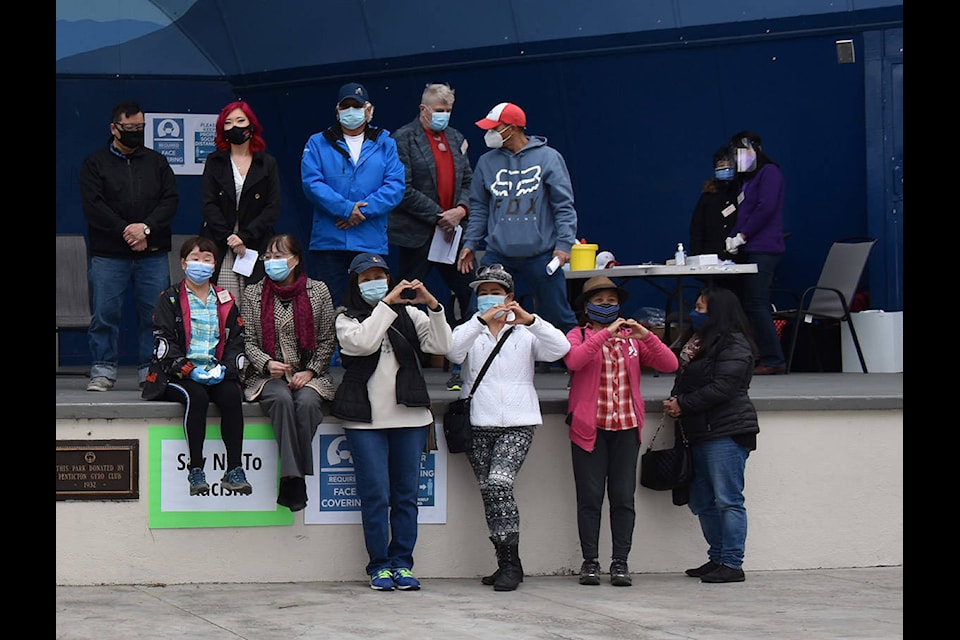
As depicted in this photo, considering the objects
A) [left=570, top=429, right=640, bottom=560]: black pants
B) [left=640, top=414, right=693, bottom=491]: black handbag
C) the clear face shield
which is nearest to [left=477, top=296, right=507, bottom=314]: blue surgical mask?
[left=570, top=429, right=640, bottom=560]: black pants

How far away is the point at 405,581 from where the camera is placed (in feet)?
28.1

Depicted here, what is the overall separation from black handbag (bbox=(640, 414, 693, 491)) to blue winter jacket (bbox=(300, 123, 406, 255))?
2237 mm

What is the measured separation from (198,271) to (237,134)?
4.11 ft

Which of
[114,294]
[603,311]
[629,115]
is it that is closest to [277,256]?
[114,294]

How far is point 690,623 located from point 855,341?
520 cm

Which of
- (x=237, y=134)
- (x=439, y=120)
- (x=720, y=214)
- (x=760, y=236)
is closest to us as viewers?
(x=237, y=134)

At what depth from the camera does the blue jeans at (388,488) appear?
854 cm

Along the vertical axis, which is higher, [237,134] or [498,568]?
[237,134]

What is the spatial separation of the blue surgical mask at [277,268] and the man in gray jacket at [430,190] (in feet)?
5.46

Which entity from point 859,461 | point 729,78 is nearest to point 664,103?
point 729,78

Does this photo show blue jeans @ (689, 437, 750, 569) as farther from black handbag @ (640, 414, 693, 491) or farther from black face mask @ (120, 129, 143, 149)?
black face mask @ (120, 129, 143, 149)

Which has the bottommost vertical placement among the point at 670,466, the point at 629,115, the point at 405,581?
the point at 405,581

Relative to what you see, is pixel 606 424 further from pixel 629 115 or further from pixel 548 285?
pixel 629 115
